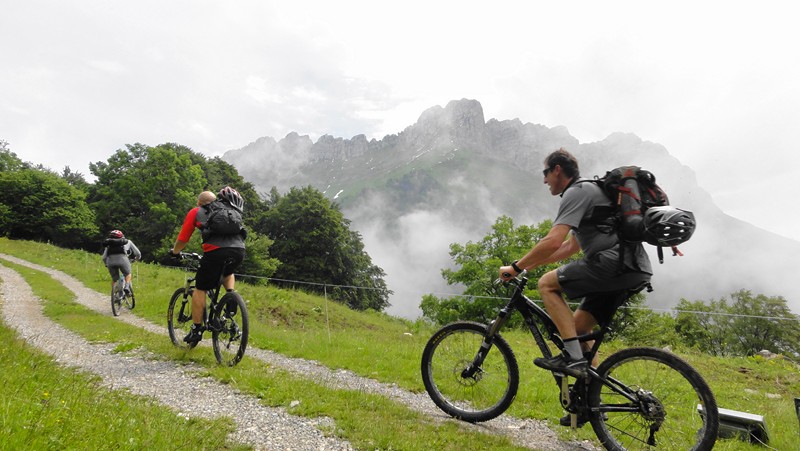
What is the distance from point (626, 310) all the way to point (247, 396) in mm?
36019

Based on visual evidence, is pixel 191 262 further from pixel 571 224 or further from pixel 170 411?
pixel 571 224

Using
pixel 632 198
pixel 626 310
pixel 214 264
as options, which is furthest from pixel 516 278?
pixel 626 310

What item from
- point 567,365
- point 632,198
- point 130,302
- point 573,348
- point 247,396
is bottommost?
point 130,302

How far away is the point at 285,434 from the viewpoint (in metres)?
3.82

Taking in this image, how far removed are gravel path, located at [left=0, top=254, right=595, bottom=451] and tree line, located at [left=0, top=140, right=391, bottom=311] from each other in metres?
35.8

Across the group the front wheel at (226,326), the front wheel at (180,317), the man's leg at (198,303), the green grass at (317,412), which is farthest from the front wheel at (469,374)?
→ the front wheel at (180,317)

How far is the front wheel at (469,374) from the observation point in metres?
4.45

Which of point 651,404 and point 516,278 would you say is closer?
point 651,404

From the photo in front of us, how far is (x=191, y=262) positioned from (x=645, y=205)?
8129 millimetres

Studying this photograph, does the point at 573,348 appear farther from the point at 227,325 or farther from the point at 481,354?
the point at 227,325

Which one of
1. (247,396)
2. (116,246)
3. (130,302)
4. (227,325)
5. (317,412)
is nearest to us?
(317,412)

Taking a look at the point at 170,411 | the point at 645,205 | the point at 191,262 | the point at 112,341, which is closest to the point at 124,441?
the point at 170,411

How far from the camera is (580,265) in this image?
3.67 metres

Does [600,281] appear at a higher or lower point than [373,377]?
higher
